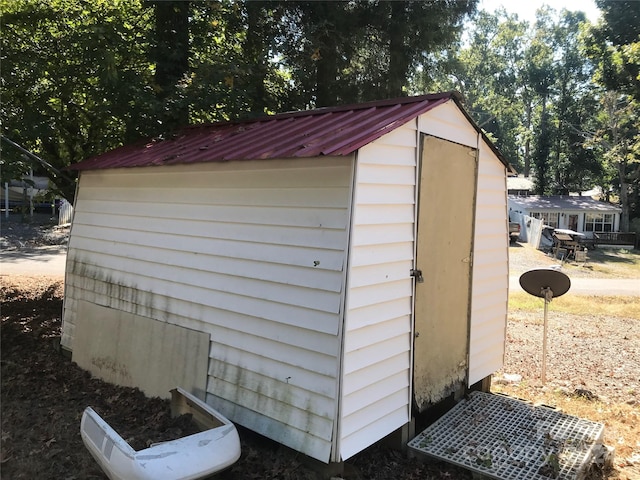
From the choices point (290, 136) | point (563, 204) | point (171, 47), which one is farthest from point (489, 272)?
point (563, 204)

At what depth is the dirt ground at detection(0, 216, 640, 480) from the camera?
11.7 feet

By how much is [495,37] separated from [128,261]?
5030 centimetres

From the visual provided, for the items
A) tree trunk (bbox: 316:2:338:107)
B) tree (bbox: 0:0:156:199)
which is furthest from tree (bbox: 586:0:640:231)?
tree (bbox: 0:0:156:199)

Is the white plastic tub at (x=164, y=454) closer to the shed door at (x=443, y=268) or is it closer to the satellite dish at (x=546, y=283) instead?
the shed door at (x=443, y=268)

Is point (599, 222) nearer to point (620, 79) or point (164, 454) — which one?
point (620, 79)

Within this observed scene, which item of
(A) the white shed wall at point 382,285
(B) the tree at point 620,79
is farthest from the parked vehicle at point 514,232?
(A) the white shed wall at point 382,285

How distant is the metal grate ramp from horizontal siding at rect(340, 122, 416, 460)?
1.60 feet

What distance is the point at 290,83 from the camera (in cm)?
968

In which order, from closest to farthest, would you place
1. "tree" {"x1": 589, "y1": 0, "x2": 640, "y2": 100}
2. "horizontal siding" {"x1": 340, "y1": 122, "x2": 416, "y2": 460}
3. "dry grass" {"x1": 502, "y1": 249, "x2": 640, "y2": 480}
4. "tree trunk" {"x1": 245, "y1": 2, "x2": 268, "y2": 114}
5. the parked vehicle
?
"horizontal siding" {"x1": 340, "y1": 122, "x2": 416, "y2": 460}, "dry grass" {"x1": 502, "y1": 249, "x2": 640, "y2": 480}, "tree trunk" {"x1": 245, "y1": 2, "x2": 268, "y2": 114}, "tree" {"x1": 589, "y1": 0, "x2": 640, "y2": 100}, the parked vehicle

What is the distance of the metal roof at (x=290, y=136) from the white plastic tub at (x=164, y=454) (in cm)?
211

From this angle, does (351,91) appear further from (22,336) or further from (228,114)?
(22,336)

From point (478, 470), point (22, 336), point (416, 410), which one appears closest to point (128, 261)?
point (22, 336)

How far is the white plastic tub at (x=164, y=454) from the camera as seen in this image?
290 cm

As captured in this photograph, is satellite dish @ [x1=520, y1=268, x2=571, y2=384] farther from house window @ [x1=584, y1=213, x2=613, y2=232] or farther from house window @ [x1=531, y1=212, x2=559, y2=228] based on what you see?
A: house window @ [x1=584, y1=213, x2=613, y2=232]
